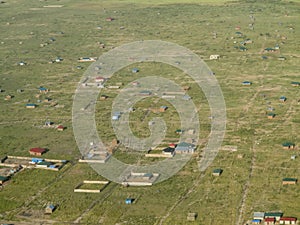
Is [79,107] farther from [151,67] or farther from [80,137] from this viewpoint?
[151,67]

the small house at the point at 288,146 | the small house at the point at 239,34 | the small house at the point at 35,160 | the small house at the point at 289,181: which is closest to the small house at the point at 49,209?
the small house at the point at 35,160

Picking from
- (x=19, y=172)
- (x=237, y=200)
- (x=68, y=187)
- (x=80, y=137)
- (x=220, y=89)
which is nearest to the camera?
(x=237, y=200)

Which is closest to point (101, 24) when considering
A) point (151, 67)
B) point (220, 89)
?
point (151, 67)

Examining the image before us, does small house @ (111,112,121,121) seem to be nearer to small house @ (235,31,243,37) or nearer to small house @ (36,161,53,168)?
small house @ (36,161,53,168)

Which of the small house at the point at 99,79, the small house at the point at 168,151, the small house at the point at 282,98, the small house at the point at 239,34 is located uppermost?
the small house at the point at 168,151

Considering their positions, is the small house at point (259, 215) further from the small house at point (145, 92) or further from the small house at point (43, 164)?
the small house at point (145, 92)

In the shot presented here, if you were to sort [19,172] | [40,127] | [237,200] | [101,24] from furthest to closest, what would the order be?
[101,24]
[40,127]
[19,172]
[237,200]

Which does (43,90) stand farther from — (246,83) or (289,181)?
(289,181)
